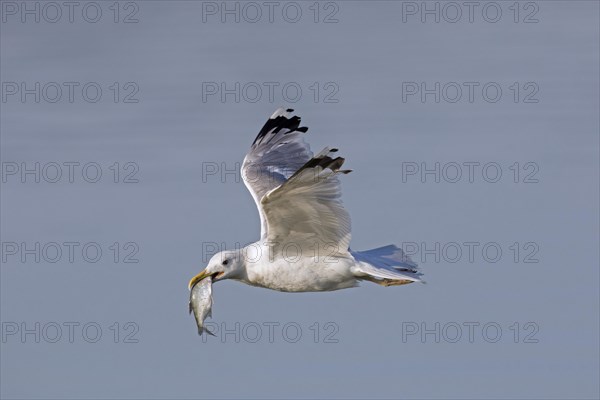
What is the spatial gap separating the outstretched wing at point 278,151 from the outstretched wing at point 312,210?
1.87 m

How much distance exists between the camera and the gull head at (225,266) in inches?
428

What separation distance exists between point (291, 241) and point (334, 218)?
0.45 meters

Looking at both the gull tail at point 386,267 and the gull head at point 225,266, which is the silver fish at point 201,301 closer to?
the gull head at point 225,266

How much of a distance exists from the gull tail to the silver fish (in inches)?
47.2

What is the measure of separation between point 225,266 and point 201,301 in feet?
1.16

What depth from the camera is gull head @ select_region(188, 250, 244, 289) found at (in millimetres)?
10883

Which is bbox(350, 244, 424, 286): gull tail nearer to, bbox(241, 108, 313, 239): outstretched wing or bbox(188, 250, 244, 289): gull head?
bbox(188, 250, 244, 289): gull head

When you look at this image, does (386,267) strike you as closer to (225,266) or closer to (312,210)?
(312,210)

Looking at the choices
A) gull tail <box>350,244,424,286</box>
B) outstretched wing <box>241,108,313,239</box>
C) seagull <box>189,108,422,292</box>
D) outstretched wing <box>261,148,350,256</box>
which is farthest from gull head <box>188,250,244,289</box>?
outstretched wing <box>241,108,313,239</box>

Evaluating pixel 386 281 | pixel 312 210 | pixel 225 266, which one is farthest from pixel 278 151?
pixel 312 210

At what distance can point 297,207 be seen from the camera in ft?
33.6

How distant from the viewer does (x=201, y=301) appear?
1079cm

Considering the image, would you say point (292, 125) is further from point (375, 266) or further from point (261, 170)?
point (375, 266)

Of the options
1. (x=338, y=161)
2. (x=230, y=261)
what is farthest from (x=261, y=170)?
(x=338, y=161)
